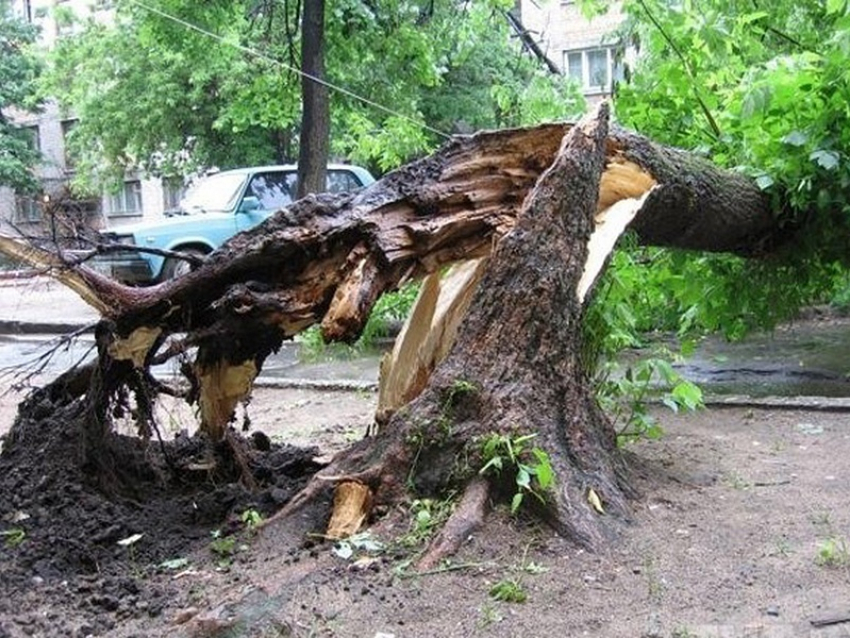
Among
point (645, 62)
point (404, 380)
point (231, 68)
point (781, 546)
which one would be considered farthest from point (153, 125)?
point (781, 546)

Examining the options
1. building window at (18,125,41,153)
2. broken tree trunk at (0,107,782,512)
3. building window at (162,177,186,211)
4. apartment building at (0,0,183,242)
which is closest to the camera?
broken tree trunk at (0,107,782,512)

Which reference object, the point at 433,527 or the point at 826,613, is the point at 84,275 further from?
the point at 826,613

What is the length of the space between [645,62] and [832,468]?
351 cm

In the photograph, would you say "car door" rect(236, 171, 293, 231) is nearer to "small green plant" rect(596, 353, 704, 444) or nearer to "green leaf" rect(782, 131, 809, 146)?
"green leaf" rect(782, 131, 809, 146)

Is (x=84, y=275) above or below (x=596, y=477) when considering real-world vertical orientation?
above

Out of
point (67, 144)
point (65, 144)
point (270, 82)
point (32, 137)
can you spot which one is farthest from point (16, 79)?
point (270, 82)

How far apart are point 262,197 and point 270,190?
20 centimetres

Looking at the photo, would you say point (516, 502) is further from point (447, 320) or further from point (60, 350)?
point (60, 350)

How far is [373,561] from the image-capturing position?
3.25 metres

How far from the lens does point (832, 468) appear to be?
4.69 metres

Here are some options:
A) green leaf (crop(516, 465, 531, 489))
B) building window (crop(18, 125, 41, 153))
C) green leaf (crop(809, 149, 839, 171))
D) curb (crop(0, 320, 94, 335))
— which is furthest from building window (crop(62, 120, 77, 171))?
green leaf (crop(516, 465, 531, 489))

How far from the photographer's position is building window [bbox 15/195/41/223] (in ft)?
12.6

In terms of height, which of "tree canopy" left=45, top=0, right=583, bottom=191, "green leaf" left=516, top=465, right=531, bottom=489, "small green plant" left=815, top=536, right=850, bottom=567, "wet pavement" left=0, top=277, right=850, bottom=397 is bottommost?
"wet pavement" left=0, top=277, right=850, bottom=397

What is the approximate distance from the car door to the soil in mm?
10417
